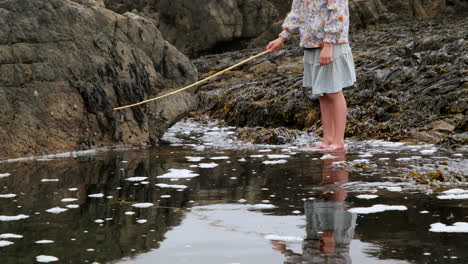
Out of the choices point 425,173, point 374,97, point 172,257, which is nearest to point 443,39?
point 374,97

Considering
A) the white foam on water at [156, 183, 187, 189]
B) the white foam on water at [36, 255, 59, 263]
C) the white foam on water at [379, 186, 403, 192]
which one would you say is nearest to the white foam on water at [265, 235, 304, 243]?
the white foam on water at [36, 255, 59, 263]

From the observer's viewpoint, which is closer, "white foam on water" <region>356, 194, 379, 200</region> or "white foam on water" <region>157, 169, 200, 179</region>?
"white foam on water" <region>356, 194, 379, 200</region>

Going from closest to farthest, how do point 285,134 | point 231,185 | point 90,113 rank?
point 231,185, point 90,113, point 285,134

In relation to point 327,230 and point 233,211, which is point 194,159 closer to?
point 233,211

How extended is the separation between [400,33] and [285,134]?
14287mm

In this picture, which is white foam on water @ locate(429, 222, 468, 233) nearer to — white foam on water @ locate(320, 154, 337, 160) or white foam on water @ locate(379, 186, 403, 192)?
white foam on water @ locate(379, 186, 403, 192)

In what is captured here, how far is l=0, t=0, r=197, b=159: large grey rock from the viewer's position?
310 inches

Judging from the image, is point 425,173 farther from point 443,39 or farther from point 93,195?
point 443,39

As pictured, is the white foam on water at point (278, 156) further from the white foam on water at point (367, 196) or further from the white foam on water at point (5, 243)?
the white foam on water at point (5, 243)

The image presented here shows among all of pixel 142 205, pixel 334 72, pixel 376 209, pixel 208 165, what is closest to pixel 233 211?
pixel 142 205

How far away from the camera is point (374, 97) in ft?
35.5

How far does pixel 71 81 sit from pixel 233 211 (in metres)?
4.74

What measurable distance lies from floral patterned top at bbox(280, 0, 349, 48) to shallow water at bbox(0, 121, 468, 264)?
4.53 ft

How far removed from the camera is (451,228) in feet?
11.8
